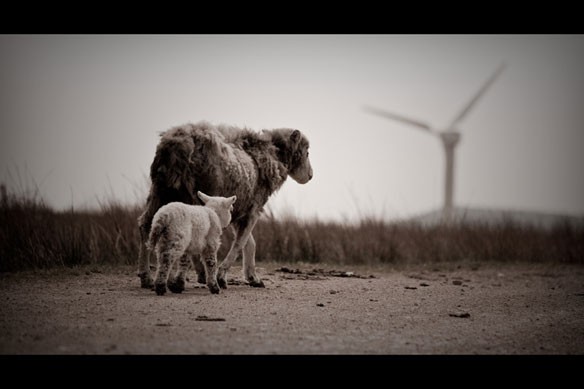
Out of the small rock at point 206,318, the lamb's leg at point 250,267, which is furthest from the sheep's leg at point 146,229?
the small rock at point 206,318

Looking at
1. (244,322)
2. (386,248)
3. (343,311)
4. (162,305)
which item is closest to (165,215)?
(162,305)

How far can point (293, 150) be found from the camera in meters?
10.9

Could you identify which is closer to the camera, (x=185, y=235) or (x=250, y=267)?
(x=185, y=235)

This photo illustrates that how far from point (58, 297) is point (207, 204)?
7.31ft

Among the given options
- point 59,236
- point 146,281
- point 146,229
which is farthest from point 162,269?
point 59,236

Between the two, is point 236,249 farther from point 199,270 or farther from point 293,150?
point 293,150

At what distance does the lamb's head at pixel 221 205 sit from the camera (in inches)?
352

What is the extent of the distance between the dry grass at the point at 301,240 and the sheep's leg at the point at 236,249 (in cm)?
315

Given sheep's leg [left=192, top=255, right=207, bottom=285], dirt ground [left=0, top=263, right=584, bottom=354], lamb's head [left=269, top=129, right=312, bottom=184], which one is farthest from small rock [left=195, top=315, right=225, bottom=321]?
lamb's head [left=269, top=129, right=312, bottom=184]

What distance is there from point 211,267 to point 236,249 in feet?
3.20

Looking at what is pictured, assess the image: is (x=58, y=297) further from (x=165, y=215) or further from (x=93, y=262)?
(x=93, y=262)

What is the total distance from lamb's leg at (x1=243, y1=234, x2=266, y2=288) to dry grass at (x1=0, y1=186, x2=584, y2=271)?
117 inches

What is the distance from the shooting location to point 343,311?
8352 millimetres

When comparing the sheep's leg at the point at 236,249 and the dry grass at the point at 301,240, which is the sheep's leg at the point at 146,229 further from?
the dry grass at the point at 301,240
